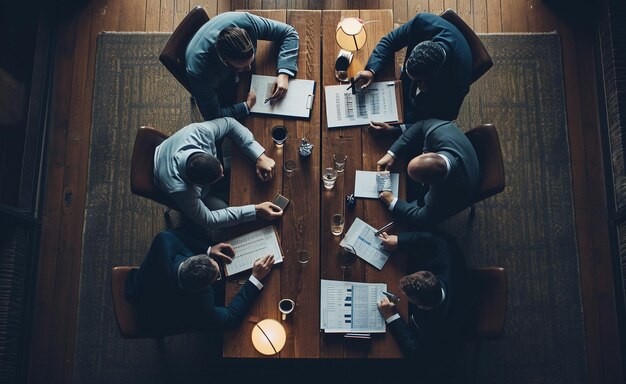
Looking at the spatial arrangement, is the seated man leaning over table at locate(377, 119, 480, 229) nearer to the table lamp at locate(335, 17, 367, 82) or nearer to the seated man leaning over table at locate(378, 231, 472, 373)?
the seated man leaning over table at locate(378, 231, 472, 373)

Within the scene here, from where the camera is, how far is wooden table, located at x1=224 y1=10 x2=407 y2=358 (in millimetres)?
2650

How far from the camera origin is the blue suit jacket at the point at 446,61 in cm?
284

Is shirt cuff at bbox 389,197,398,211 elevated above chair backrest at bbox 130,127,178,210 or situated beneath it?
situated beneath

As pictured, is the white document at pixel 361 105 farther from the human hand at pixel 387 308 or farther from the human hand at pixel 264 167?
the human hand at pixel 387 308

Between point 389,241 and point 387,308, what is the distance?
35 cm

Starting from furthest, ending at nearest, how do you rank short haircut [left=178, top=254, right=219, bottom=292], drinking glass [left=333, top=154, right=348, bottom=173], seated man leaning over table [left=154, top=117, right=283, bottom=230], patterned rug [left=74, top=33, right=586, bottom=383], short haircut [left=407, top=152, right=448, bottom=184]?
patterned rug [left=74, top=33, right=586, bottom=383] → drinking glass [left=333, top=154, right=348, bottom=173] → seated man leaning over table [left=154, top=117, right=283, bottom=230] → short haircut [left=407, top=152, right=448, bottom=184] → short haircut [left=178, top=254, right=219, bottom=292]

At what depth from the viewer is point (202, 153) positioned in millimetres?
2596

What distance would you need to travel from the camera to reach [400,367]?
333cm

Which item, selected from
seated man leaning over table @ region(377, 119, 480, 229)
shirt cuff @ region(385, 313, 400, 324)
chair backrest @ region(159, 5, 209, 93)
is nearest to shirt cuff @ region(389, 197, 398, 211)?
seated man leaning over table @ region(377, 119, 480, 229)

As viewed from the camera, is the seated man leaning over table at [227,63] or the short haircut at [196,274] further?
the seated man leaning over table at [227,63]

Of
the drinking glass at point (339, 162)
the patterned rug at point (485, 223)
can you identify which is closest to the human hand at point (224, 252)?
the drinking glass at point (339, 162)

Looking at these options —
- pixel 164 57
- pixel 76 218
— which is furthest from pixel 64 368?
pixel 164 57

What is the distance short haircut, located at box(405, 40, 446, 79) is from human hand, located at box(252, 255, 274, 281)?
1.26 metres

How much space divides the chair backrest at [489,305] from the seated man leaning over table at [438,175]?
1.35ft
